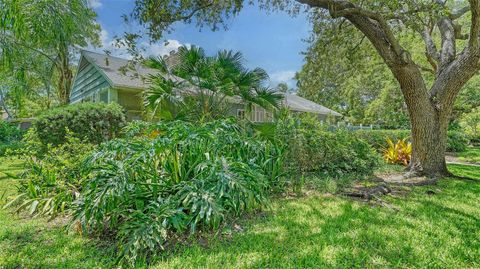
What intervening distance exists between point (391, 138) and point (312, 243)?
468 inches

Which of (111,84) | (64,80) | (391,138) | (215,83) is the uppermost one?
(64,80)

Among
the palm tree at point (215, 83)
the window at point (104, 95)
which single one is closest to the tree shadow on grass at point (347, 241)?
the palm tree at point (215, 83)

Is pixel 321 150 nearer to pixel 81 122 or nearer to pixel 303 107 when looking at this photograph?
pixel 81 122

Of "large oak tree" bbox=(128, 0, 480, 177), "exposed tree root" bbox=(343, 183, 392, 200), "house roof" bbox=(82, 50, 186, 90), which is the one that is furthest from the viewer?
"house roof" bbox=(82, 50, 186, 90)

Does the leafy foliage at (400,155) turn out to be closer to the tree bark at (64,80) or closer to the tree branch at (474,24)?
the tree branch at (474,24)

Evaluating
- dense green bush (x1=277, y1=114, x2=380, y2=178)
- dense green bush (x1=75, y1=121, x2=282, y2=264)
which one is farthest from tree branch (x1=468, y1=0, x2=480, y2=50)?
dense green bush (x1=75, y1=121, x2=282, y2=264)

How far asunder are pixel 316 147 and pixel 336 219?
9.20 feet

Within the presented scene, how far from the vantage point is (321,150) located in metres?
6.40

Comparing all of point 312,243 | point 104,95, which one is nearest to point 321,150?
point 312,243

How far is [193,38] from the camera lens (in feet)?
25.2

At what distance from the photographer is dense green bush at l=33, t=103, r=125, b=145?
24.4 ft

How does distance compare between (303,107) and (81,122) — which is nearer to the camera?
(81,122)

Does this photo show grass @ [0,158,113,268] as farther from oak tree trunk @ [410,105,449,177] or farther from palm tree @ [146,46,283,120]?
oak tree trunk @ [410,105,449,177]

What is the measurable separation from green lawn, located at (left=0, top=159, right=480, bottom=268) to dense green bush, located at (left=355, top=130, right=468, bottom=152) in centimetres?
743
